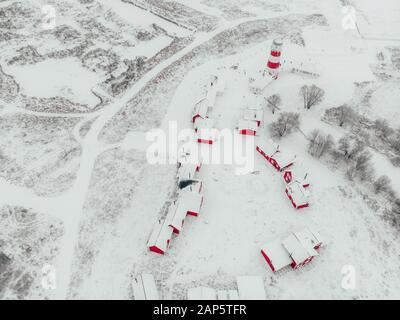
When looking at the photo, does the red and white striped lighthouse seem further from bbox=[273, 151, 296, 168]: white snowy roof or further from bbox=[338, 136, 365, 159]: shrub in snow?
bbox=[273, 151, 296, 168]: white snowy roof

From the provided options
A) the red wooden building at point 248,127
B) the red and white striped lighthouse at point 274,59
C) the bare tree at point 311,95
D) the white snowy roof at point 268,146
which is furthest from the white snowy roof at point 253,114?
the red and white striped lighthouse at point 274,59

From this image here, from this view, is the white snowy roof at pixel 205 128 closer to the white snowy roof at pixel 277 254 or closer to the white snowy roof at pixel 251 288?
the white snowy roof at pixel 277 254

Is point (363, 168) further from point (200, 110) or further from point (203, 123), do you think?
point (200, 110)

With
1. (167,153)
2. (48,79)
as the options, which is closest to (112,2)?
(48,79)

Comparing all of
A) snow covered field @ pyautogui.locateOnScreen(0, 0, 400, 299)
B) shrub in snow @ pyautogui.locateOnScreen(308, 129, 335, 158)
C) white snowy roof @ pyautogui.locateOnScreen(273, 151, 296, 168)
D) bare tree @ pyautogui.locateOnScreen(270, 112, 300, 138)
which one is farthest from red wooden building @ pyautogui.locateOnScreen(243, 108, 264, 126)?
shrub in snow @ pyautogui.locateOnScreen(308, 129, 335, 158)

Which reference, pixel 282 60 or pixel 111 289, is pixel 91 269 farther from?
pixel 282 60
